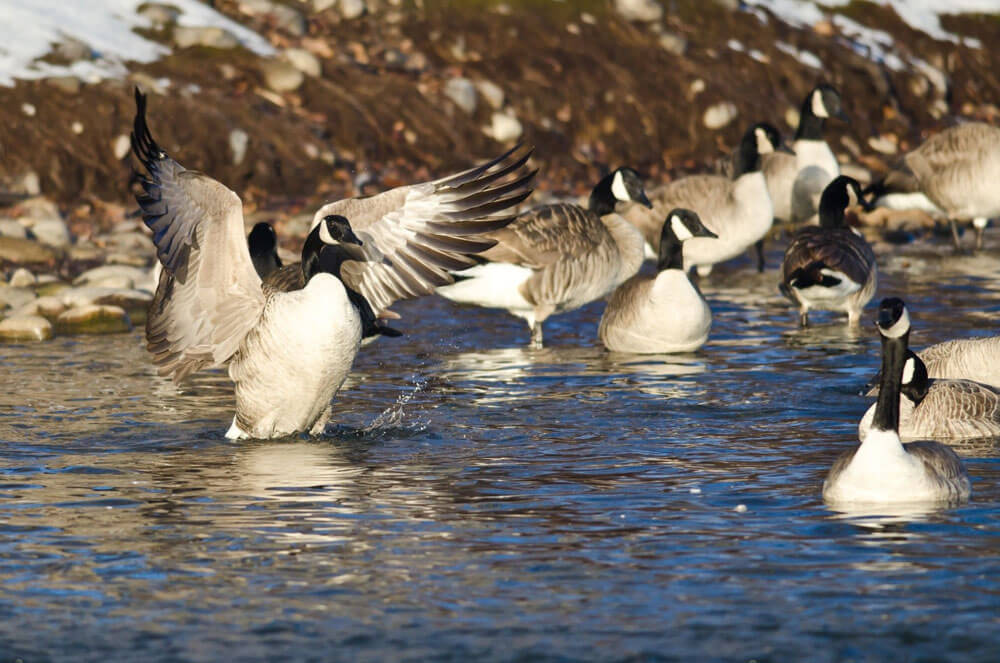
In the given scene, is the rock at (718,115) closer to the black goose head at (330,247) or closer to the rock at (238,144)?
the rock at (238,144)

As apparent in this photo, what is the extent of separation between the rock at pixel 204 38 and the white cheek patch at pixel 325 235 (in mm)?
14514

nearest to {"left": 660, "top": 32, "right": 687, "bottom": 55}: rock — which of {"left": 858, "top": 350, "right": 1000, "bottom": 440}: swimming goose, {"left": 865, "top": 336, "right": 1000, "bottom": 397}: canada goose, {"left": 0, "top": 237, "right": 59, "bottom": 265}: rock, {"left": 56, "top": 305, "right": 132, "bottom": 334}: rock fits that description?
{"left": 0, "top": 237, "right": 59, "bottom": 265}: rock

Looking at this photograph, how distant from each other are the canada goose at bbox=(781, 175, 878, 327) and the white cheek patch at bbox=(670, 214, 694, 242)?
3.61 feet

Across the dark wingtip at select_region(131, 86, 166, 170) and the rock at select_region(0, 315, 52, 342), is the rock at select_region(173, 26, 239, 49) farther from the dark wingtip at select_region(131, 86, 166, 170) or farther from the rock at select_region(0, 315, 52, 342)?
the dark wingtip at select_region(131, 86, 166, 170)

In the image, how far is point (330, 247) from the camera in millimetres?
10102

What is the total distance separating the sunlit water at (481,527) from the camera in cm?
621

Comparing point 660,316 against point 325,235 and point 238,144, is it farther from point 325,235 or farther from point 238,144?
point 238,144

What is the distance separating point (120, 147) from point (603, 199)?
7.53 m

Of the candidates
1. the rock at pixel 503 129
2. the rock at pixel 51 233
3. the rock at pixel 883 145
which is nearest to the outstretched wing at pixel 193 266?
the rock at pixel 51 233

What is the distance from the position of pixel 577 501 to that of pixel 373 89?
16.4m

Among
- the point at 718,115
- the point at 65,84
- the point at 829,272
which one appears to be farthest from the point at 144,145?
the point at 718,115

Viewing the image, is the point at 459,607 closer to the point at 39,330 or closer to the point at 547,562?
the point at 547,562

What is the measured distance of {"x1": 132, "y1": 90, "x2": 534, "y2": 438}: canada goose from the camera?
9977 millimetres

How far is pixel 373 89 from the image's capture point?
24.0 m
